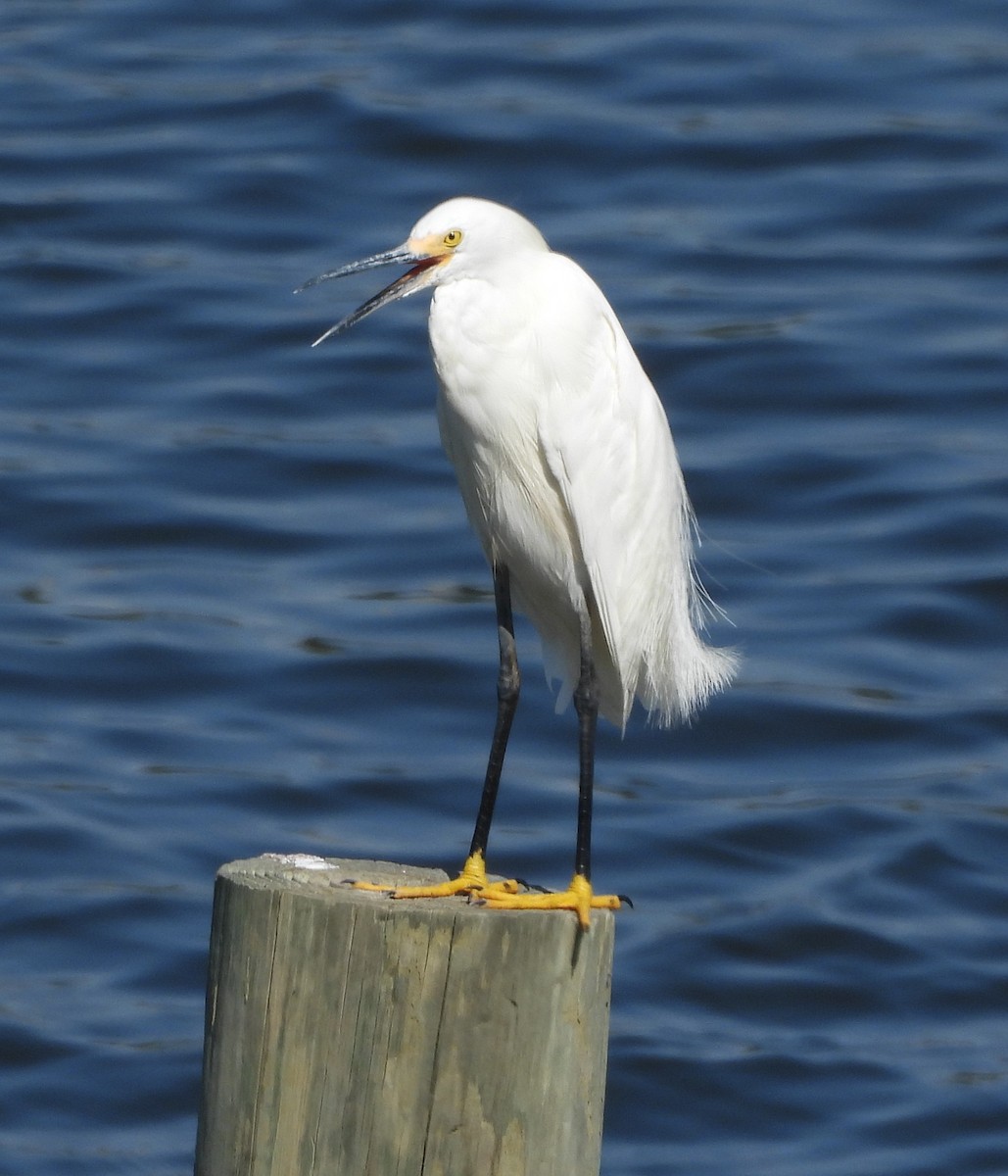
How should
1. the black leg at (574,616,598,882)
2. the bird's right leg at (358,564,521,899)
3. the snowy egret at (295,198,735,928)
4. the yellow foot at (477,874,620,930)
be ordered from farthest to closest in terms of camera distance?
1. the black leg at (574,616,598,882)
2. the snowy egret at (295,198,735,928)
3. the bird's right leg at (358,564,521,899)
4. the yellow foot at (477,874,620,930)

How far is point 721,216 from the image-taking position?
13492 millimetres

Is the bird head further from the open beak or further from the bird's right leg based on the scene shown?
the bird's right leg

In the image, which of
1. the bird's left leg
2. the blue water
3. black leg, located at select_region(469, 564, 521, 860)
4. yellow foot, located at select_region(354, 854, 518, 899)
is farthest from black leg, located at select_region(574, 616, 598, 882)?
the blue water

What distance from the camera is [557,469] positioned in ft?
14.5

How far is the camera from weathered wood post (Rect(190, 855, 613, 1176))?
3.33 m

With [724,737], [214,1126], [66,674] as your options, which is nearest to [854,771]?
[724,737]

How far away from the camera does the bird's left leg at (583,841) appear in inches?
146

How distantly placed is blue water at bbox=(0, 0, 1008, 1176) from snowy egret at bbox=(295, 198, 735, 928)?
2.68m

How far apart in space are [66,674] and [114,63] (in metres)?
7.22

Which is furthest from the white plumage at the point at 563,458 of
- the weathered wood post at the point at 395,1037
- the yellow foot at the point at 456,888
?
the weathered wood post at the point at 395,1037

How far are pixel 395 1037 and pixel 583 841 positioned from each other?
0.99 meters

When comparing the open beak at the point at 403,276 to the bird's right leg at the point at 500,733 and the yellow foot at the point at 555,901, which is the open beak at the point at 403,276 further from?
the yellow foot at the point at 555,901

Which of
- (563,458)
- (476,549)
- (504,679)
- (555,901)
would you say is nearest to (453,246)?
(563,458)

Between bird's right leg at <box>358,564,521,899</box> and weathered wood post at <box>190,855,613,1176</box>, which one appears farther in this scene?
bird's right leg at <box>358,564,521,899</box>
